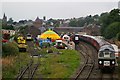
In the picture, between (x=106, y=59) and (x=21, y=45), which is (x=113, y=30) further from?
(x=106, y=59)

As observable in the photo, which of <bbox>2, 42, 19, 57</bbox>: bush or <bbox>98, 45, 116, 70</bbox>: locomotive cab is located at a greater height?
<bbox>2, 42, 19, 57</bbox>: bush

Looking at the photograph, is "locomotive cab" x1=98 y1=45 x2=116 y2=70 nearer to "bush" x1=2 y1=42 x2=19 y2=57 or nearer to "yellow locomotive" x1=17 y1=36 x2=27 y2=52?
"bush" x1=2 y1=42 x2=19 y2=57

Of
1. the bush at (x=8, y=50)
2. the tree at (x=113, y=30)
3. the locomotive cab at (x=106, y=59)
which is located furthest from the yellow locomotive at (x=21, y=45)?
the tree at (x=113, y=30)

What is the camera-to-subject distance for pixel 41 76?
19328 millimetres

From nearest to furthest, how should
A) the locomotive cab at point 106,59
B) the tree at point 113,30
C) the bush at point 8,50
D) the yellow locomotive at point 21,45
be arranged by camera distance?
the locomotive cab at point 106,59
the bush at point 8,50
the yellow locomotive at point 21,45
the tree at point 113,30

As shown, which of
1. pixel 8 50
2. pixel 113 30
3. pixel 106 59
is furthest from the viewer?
pixel 113 30

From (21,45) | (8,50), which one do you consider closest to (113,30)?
(21,45)

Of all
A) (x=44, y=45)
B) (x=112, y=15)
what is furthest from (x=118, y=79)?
(x=112, y=15)

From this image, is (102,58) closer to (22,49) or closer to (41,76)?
(41,76)

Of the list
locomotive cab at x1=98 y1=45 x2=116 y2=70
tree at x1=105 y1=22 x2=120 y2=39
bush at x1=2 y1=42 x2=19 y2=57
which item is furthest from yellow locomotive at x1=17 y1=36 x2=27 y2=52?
tree at x1=105 y1=22 x2=120 y2=39

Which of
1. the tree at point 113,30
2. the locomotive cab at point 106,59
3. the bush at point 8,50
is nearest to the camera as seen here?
the locomotive cab at point 106,59

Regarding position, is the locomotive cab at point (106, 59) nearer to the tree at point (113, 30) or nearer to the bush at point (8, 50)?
the bush at point (8, 50)

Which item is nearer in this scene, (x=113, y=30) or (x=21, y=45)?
(x=21, y=45)

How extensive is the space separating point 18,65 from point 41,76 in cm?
439
